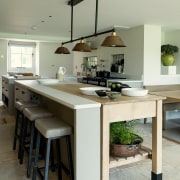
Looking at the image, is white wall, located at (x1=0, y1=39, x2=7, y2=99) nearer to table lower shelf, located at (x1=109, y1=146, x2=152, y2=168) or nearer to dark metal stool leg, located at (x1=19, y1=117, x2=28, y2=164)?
dark metal stool leg, located at (x1=19, y1=117, x2=28, y2=164)

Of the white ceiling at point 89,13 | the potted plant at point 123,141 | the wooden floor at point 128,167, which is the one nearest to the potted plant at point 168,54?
the white ceiling at point 89,13

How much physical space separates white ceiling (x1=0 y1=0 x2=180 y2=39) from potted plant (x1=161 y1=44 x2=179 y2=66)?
0.52 m

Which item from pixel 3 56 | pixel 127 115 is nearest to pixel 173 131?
pixel 127 115

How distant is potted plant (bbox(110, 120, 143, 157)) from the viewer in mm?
2326

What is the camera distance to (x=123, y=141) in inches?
94.1

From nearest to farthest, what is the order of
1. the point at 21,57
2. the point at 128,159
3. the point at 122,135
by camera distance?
the point at 128,159 → the point at 122,135 → the point at 21,57

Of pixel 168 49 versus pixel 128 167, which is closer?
pixel 128 167

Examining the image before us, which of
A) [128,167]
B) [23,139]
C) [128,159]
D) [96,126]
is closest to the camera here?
[96,126]

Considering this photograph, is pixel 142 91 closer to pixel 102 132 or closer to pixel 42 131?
pixel 102 132

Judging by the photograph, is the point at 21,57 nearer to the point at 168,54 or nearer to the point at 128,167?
the point at 168,54

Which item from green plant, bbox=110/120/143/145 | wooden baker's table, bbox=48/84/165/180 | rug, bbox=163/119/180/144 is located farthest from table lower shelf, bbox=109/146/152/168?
rug, bbox=163/119/180/144

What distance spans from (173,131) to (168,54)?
2142 mm

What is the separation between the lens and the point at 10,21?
521 centimetres

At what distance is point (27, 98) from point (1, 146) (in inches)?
36.8
